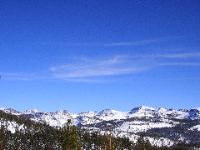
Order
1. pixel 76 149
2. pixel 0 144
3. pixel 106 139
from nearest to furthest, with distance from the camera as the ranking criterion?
pixel 106 139, pixel 0 144, pixel 76 149

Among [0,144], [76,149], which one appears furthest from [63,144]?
[0,144]

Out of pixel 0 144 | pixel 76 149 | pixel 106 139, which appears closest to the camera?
pixel 106 139

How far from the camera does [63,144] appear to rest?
86.7 m

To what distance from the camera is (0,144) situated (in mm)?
54531

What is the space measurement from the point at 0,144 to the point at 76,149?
105 ft

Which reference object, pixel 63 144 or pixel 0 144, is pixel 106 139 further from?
pixel 63 144

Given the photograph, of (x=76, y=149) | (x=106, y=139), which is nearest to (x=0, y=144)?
(x=106, y=139)

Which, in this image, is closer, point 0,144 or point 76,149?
point 0,144

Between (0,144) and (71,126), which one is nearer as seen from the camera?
(0,144)

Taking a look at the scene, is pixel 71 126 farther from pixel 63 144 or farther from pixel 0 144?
pixel 0 144

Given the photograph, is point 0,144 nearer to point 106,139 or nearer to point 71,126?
point 106,139

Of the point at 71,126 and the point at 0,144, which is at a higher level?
the point at 71,126

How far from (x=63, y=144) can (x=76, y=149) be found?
3187 mm

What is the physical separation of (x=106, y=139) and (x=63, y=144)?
4661cm
